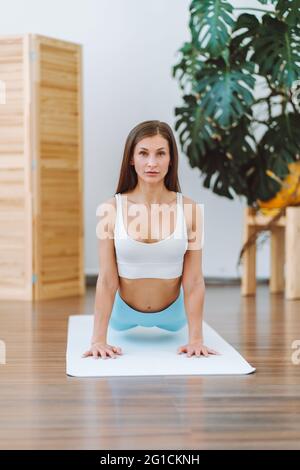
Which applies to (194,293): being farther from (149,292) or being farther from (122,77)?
(122,77)

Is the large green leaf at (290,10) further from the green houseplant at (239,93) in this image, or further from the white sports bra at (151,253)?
the white sports bra at (151,253)

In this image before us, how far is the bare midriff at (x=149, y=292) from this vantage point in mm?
2541

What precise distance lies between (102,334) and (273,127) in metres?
1.82

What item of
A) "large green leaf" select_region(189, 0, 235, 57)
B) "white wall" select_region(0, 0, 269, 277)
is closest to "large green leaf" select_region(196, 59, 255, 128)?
"large green leaf" select_region(189, 0, 235, 57)

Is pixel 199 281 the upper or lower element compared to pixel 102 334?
upper

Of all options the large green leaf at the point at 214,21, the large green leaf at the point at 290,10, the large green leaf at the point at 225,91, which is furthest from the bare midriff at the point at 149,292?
the large green leaf at the point at 290,10

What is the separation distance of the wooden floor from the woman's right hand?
96 mm

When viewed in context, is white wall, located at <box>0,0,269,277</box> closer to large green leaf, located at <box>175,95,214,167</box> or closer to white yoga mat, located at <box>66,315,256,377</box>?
large green leaf, located at <box>175,95,214,167</box>

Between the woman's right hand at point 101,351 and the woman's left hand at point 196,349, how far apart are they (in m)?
0.21

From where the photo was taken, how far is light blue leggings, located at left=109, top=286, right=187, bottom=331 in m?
2.60

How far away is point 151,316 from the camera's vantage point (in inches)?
103

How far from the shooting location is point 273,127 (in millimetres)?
3848

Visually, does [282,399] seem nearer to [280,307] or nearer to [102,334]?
[102,334]
